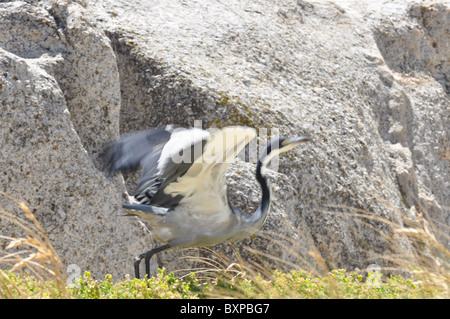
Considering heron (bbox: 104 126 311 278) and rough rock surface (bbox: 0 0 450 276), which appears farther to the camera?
rough rock surface (bbox: 0 0 450 276)

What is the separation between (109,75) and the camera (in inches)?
284

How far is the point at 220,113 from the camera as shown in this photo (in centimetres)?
768

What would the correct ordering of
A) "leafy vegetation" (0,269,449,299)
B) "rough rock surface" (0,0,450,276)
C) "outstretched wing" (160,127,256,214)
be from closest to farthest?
"leafy vegetation" (0,269,449,299)
"outstretched wing" (160,127,256,214)
"rough rock surface" (0,0,450,276)

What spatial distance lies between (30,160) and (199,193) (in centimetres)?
169

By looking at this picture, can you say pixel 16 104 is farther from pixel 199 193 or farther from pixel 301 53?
pixel 301 53

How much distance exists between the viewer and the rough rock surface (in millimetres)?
6387

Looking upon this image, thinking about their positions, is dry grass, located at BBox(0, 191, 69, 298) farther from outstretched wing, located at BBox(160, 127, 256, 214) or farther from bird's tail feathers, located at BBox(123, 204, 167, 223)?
outstretched wing, located at BBox(160, 127, 256, 214)

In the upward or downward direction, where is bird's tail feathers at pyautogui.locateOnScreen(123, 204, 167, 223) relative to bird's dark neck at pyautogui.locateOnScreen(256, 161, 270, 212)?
downward

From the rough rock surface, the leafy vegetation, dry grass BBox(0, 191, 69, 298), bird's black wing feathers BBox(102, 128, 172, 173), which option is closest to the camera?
dry grass BBox(0, 191, 69, 298)

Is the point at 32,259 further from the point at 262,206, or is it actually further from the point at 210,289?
the point at 262,206

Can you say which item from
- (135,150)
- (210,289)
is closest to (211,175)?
(135,150)

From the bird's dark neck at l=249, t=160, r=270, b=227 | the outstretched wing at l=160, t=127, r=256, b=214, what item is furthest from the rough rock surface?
the outstretched wing at l=160, t=127, r=256, b=214

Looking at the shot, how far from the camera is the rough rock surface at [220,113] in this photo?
251 inches
